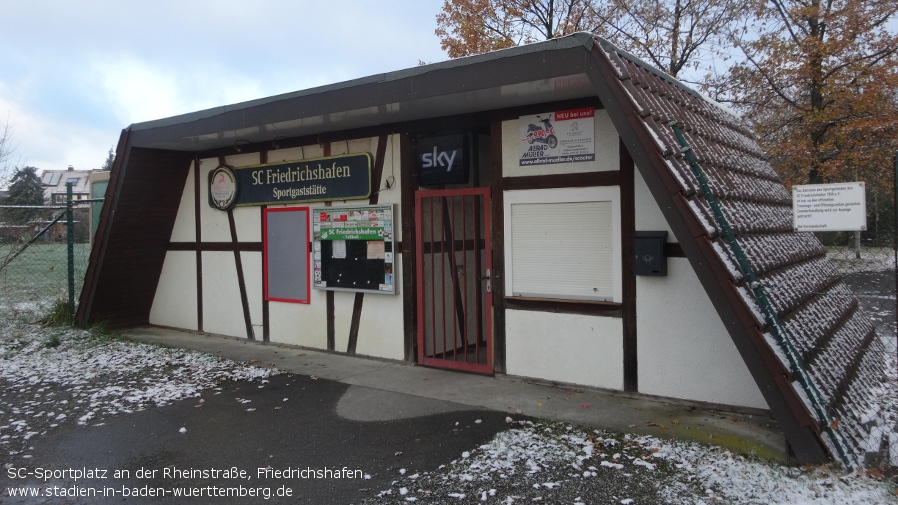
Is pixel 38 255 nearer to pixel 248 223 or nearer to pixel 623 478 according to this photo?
pixel 248 223

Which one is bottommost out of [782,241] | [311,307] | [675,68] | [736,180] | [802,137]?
[311,307]

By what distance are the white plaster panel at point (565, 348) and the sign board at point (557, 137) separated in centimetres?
144

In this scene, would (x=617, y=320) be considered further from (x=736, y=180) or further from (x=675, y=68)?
(x=675, y=68)

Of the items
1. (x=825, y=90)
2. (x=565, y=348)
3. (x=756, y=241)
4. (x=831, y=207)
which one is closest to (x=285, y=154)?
(x=565, y=348)

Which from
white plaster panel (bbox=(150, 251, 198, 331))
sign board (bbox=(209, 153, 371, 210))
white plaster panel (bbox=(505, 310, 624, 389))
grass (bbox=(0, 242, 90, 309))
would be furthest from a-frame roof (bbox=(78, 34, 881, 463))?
grass (bbox=(0, 242, 90, 309))

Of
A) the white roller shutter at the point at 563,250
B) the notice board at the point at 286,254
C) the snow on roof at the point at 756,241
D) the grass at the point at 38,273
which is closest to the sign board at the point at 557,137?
the white roller shutter at the point at 563,250

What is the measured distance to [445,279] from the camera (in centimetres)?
712

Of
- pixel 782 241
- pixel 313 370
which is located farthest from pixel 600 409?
pixel 313 370

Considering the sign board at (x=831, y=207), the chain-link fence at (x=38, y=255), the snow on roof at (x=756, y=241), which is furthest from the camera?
the chain-link fence at (x=38, y=255)

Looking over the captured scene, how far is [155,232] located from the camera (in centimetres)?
942

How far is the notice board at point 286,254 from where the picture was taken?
7.89 m

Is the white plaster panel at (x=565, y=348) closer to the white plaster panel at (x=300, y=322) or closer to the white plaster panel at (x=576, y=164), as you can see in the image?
the white plaster panel at (x=576, y=164)

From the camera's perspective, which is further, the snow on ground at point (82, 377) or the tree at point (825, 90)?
the tree at point (825, 90)

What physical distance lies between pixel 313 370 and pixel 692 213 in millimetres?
4411
